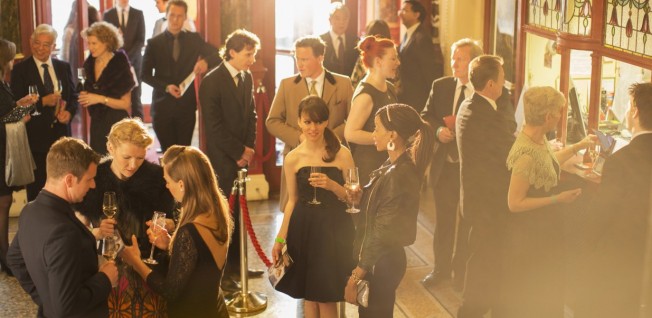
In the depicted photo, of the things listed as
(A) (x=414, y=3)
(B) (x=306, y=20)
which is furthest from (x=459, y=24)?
(B) (x=306, y=20)

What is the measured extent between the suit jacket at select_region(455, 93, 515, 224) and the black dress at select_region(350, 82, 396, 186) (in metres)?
0.66

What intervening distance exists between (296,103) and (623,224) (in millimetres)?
2674

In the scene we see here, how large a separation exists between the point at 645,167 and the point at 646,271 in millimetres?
678

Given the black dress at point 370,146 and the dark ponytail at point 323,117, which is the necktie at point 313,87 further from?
the dark ponytail at point 323,117

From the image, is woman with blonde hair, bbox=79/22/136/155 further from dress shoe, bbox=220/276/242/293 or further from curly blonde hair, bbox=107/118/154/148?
curly blonde hair, bbox=107/118/154/148

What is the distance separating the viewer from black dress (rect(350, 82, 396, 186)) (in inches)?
260

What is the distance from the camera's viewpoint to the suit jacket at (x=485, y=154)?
5990mm

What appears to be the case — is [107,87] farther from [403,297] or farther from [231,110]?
[403,297]

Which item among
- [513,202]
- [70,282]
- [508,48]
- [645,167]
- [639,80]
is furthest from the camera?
[508,48]

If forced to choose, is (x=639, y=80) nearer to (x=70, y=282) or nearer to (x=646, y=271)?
(x=646, y=271)

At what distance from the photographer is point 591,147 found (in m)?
6.04

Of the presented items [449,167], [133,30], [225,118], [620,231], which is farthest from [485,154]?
[133,30]

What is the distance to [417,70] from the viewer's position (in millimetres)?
9227

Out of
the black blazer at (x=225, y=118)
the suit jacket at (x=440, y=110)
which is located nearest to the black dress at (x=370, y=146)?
the suit jacket at (x=440, y=110)
